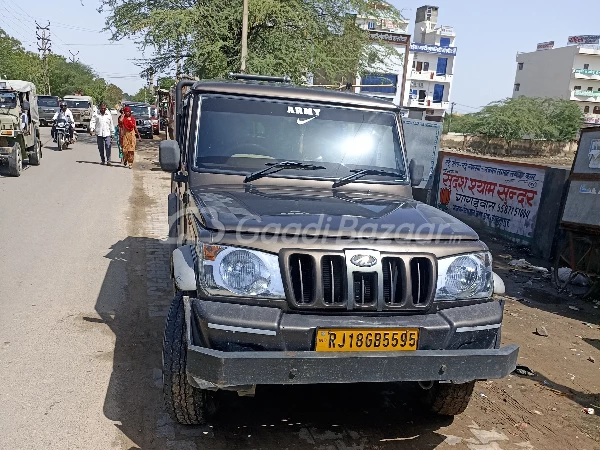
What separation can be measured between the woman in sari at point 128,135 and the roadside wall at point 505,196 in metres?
9.34

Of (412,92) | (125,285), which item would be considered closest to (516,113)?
(412,92)

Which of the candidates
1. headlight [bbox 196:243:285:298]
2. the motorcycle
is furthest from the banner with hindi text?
the motorcycle

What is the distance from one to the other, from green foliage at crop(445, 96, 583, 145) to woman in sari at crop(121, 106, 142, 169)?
3565 cm

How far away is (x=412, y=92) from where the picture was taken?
243ft

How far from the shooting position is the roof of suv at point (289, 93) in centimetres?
427

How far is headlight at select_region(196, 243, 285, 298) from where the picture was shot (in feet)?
9.49

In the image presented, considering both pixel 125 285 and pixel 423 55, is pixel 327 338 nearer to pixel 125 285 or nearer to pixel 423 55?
pixel 125 285

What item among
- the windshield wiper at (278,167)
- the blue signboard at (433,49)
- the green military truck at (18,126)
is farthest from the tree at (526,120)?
the windshield wiper at (278,167)

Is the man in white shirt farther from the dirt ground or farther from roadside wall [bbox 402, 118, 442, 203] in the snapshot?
the dirt ground

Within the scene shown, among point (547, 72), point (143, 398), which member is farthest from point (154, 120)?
point (547, 72)

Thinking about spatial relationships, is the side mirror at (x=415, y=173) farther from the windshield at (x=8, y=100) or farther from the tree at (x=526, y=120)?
the tree at (x=526, y=120)

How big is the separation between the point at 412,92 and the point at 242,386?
75133mm

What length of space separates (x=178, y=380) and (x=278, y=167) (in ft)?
5.50

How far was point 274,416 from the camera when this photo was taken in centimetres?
371
